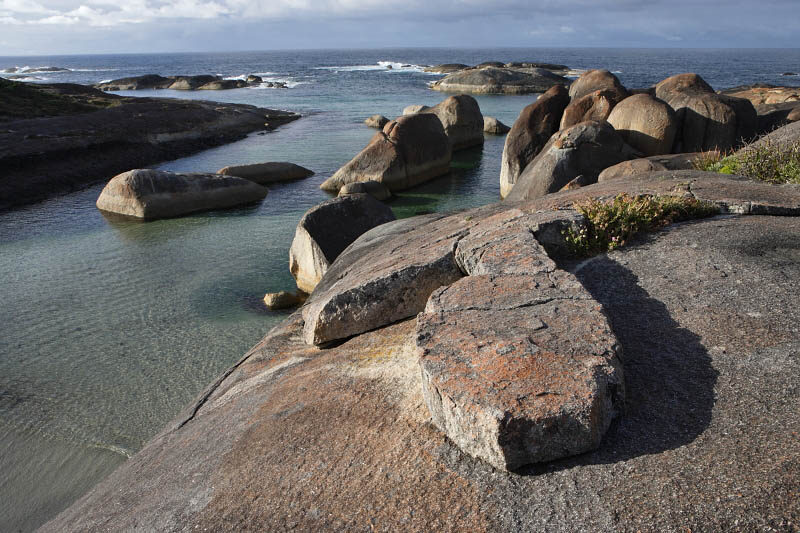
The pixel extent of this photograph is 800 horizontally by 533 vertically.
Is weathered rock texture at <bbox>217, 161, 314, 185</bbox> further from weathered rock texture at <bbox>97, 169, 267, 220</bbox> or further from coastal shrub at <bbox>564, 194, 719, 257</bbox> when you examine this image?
coastal shrub at <bbox>564, 194, 719, 257</bbox>

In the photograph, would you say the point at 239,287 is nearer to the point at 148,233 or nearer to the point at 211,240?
the point at 211,240

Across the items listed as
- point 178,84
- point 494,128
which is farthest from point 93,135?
point 178,84

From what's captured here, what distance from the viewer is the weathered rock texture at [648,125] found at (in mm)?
15789

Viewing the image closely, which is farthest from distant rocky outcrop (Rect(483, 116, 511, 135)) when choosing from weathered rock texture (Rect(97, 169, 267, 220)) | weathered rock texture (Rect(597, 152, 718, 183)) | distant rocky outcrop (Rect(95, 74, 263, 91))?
distant rocky outcrop (Rect(95, 74, 263, 91))

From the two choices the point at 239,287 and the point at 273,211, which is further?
the point at 273,211

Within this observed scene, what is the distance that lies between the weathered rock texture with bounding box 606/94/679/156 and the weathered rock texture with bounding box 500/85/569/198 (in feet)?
8.86

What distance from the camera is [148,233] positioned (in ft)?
56.0

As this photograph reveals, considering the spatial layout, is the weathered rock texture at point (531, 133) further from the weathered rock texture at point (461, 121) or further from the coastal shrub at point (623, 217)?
the coastal shrub at point (623, 217)

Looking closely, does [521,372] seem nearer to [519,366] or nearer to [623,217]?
[519,366]

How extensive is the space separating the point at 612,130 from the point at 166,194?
44.9ft

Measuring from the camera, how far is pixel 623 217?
5797 mm

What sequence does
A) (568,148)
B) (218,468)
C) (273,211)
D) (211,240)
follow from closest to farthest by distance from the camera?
1. (218,468)
2. (568,148)
3. (211,240)
4. (273,211)

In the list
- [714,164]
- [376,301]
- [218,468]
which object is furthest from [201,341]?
[714,164]

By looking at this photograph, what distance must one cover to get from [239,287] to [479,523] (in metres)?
10.2
